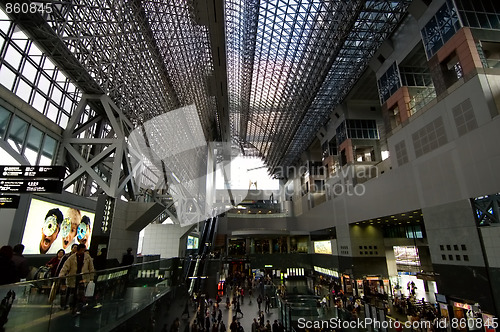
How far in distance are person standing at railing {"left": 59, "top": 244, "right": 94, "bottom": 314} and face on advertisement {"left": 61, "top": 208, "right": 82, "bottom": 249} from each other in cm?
743

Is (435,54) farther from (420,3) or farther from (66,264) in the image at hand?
(66,264)

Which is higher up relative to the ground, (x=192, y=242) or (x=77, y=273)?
(x=192, y=242)

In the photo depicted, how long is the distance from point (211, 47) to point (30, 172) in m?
13.8

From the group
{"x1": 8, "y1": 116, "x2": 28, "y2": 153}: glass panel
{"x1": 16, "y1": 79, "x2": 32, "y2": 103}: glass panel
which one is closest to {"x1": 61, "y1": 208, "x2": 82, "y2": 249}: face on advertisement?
{"x1": 8, "y1": 116, "x2": 28, "y2": 153}: glass panel

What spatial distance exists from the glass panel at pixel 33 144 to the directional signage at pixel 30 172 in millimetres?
3789

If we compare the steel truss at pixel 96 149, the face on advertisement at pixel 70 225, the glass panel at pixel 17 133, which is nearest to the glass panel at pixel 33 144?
the glass panel at pixel 17 133

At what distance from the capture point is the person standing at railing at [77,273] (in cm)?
497

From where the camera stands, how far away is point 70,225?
13.2 meters

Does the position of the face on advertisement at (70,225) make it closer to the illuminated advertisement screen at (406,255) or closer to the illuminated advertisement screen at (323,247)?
the illuminated advertisement screen at (323,247)

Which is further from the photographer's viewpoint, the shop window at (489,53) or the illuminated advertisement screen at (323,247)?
the illuminated advertisement screen at (323,247)

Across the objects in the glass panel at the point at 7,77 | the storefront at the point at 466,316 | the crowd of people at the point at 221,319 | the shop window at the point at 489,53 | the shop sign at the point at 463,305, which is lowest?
the crowd of people at the point at 221,319

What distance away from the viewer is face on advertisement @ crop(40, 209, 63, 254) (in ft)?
37.8

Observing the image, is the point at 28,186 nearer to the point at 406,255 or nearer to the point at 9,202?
the point at 9,202

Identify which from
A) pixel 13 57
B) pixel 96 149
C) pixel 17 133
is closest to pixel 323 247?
pixel 96 149
